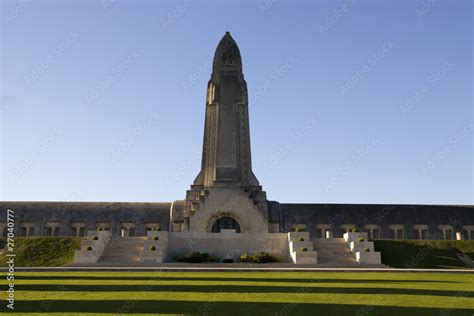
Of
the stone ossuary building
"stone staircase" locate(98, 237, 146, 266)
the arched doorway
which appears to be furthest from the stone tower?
"stone staircase" locate(98, 237, 146, 266)

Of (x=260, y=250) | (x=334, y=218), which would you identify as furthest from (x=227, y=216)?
(x=334, y=218)

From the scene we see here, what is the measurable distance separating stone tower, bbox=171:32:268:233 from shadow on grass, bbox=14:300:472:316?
33.6 meters

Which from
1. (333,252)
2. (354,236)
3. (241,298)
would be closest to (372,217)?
(354,236)

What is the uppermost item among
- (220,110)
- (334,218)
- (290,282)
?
(220,110)

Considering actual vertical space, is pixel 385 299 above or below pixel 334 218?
below

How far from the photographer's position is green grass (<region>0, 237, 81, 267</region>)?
34.2 m

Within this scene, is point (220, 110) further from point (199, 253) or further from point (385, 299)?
point (385, 299)

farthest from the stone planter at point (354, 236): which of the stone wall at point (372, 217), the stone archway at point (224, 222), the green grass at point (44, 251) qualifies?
the green grass at point (44, 251)

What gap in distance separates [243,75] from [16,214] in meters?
30.6

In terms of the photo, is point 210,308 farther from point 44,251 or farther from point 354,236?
point 354,236

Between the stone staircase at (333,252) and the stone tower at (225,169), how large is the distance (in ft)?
28.1

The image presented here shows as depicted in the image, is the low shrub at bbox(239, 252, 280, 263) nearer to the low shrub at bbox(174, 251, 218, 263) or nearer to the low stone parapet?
the low stone parapet

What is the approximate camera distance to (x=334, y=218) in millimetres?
55812

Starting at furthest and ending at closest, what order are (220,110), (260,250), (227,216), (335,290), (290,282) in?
(220,110)
(227,216)
(260,250)
(290,282)
(335,290)
